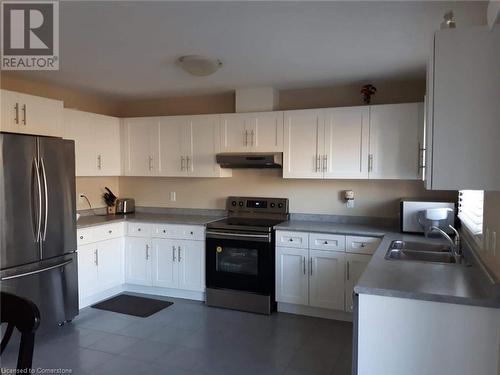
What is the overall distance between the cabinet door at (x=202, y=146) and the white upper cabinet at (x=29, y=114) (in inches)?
54.1

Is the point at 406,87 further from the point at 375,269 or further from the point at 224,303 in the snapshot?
the point at 224,303

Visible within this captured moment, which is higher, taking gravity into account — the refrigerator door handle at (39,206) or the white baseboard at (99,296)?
the refrigerator door handle at (39,206)

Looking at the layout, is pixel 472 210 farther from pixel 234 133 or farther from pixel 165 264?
pixel 165 264

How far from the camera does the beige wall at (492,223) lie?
1.92 metres

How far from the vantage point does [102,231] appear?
421 cm

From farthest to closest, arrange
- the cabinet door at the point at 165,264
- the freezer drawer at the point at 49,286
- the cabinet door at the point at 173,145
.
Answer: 1. the cabinet door at the point at 173,145
2. the cabinet door at the point at 165,264
3. the freezer drawer at the point at 49,286

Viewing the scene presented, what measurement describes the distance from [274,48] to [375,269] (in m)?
1.71

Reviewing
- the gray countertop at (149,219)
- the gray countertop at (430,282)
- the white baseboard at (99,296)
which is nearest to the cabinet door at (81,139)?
the gray countertop at (149,219)

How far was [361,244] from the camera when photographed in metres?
3.61

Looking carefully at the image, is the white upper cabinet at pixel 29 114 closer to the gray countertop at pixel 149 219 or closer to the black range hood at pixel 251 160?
the gray countertop at pixel 149 219

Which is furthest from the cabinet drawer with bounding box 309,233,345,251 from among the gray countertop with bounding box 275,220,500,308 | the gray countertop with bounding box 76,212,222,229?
the gray countertop with bounding box 76,212,222,229

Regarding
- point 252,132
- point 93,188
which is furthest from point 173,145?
point 93,188

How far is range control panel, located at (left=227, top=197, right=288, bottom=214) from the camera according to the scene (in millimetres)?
4426

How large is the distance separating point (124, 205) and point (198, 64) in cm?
257
